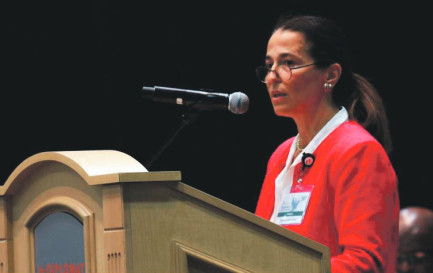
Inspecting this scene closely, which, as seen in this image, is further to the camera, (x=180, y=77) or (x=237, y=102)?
(x=180, y=77)

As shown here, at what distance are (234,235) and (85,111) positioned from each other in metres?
2.17

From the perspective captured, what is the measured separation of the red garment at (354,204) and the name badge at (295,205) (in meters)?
0.02

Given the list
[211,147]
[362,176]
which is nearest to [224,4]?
[211,147]

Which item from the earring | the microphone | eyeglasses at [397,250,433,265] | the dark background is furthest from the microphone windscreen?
eyeglasses at [397,250,433,265]

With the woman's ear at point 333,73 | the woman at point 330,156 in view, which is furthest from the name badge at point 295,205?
the woman's ear at point 333,73

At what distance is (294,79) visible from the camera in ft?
7.07

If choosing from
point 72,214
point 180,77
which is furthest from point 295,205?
point 180,77

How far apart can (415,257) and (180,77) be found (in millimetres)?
1458

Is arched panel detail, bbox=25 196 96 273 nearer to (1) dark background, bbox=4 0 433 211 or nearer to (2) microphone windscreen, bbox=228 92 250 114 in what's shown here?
Answer: (2) microphone windscreen, bbox=228 92 250 114

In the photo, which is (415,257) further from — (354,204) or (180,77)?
(354,204)

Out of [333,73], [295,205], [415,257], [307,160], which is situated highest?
[333,73]

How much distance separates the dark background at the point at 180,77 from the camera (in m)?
3.43

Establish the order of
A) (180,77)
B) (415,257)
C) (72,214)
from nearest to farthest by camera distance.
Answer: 1. (72,214)
2. (415,257)
3. (180,77)

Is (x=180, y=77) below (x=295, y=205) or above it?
above
